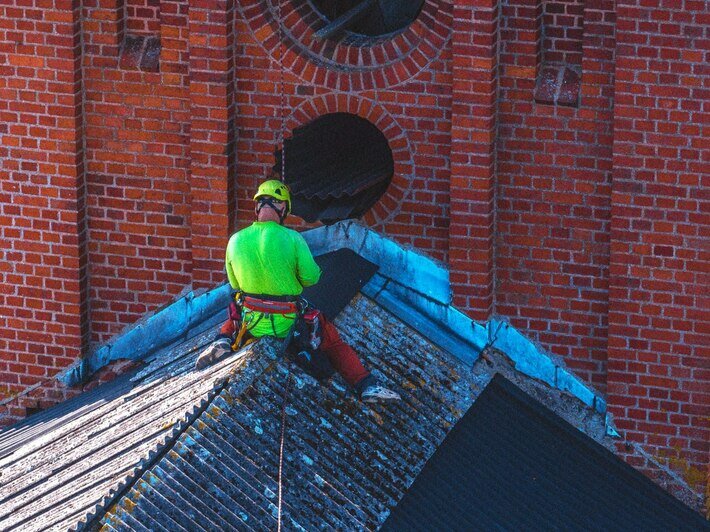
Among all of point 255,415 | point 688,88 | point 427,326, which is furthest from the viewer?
point 427,326

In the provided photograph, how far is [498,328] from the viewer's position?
1374 centimetres

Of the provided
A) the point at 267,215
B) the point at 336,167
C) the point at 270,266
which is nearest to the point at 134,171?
the point at 336,167

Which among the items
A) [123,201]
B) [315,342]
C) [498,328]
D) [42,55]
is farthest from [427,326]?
[42,55]

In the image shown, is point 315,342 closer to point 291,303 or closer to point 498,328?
point 291,303

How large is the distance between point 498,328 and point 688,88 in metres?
2.37

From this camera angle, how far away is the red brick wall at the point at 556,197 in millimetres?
13133

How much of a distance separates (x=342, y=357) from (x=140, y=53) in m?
3.16

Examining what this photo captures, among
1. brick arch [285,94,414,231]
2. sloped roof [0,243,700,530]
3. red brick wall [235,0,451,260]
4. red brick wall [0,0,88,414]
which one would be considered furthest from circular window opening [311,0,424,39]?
sloped roof [0,243,700,530]

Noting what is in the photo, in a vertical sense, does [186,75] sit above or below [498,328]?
above

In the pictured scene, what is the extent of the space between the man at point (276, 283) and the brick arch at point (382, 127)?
1.42 metres

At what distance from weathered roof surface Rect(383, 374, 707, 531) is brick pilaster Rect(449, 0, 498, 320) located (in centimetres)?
80

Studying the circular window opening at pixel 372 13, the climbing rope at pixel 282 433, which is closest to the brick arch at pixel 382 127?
the circular window opening at pixel 372 13

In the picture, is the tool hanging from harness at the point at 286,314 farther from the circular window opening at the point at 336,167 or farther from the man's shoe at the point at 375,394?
the circular window opening at the point at 336,167

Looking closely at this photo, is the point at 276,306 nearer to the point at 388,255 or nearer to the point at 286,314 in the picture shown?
the point at 286,314
